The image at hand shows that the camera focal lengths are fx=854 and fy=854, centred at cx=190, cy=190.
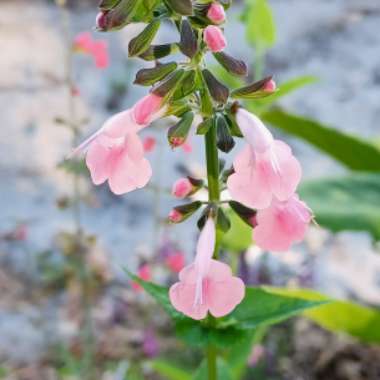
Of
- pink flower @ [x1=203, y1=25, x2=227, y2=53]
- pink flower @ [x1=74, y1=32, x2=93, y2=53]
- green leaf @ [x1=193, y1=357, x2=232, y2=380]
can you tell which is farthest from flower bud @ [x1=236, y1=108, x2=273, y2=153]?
pink flower @ [x1=74, y1=32, x2=93, y2=53]

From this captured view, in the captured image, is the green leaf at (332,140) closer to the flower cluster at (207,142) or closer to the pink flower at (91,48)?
the pink flower at (91,48)

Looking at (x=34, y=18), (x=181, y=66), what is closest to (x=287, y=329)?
(x=181, y=66)

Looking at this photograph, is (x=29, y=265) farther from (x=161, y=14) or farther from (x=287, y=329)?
(x=161, y=14)

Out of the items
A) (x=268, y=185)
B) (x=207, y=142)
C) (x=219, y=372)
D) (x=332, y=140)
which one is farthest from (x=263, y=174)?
(x=332, y=140)

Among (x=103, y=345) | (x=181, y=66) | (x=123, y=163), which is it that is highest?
(x=181, y=66)

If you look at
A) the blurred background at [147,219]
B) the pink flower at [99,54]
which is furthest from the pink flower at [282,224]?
the pink flower at [99,54]

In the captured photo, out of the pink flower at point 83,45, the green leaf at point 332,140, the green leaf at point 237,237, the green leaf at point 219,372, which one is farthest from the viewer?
the green leaf at point 332,140
